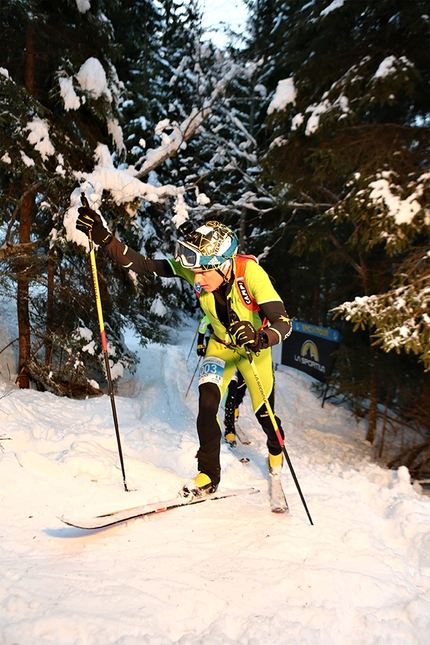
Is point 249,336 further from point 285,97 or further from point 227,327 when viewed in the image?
point 285,97

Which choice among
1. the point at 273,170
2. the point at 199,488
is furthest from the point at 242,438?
the point at 273,170

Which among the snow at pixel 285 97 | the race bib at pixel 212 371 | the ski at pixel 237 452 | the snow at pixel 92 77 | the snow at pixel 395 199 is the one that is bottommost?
the ski at pixel 237 452

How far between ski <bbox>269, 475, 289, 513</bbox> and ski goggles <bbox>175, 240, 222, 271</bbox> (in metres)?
2.04

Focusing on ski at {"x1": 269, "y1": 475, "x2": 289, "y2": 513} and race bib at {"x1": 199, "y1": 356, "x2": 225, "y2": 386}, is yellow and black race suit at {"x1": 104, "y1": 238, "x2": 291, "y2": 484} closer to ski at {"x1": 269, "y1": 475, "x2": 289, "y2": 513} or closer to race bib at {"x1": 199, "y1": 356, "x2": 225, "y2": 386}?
race bib at {"x1": 199, "y1": 356, "x2": 225, "y2": 386}

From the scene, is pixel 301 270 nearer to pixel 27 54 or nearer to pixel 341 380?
pixel 341 380

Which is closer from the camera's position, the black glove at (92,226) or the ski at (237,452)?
the black glove at (92,226)

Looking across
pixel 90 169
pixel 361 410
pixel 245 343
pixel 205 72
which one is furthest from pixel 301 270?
pixel 245 343

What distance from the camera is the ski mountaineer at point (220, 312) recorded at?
3.43 meters

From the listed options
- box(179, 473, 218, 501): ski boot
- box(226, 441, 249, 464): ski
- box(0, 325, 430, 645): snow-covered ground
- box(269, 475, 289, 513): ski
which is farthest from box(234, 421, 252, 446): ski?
box(179, 473, 218, 501): ski boot

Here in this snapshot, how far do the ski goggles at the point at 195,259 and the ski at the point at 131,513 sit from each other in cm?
192

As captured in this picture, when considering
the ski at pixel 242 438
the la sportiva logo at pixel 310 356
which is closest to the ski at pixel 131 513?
the ski at pixel 242 438

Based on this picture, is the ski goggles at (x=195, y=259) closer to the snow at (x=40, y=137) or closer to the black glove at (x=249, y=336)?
the black glove at (x=249, y=336)

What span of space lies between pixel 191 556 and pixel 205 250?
2.23 m

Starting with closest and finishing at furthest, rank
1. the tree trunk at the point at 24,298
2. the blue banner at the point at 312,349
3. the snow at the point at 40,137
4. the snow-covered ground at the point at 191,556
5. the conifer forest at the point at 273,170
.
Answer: the snow-covered ground at the point at 191,556 → the conifer forest at the point at 273,170 → the snow at the point at 40,137 → the tree trunk at the point at 24,298 → the blue banner at the point at 312,349
